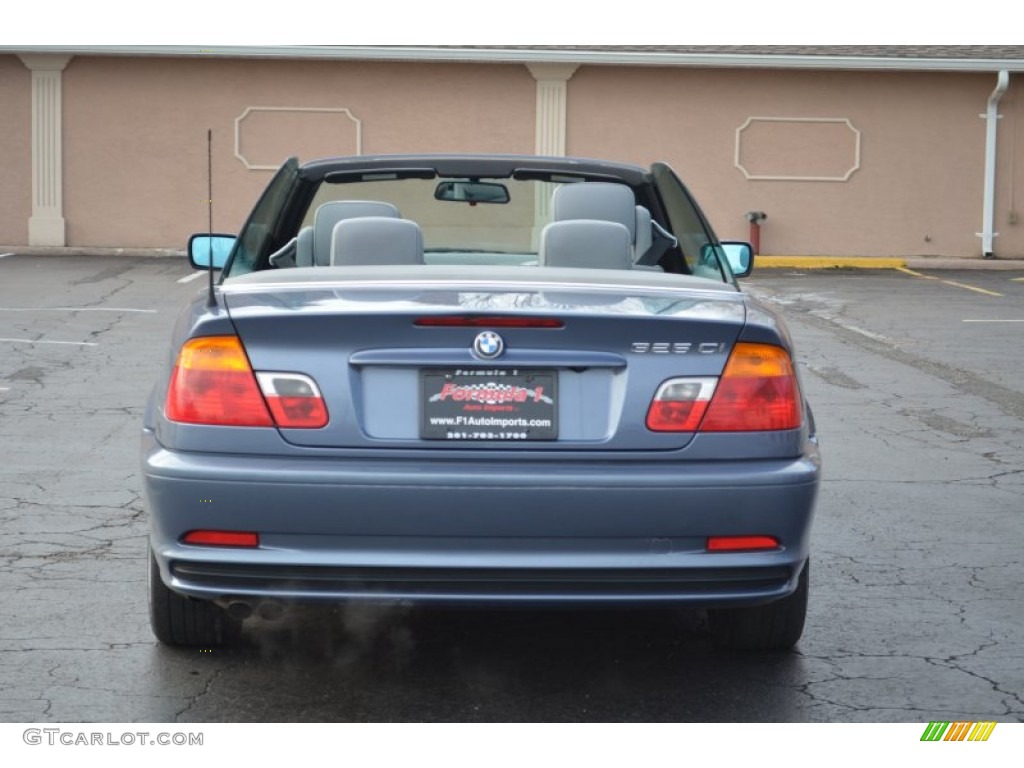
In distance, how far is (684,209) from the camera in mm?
5965

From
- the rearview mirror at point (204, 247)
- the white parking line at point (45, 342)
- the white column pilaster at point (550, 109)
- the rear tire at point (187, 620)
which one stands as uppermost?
the white column pilaster at point (550, 109)

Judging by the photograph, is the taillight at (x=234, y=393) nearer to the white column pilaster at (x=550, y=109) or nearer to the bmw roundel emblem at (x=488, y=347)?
the bmw roundel emblem at (x=488, y=347)

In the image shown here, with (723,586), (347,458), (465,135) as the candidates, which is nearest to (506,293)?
(347,458)

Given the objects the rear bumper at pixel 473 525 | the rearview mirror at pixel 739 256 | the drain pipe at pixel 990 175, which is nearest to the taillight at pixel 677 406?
the rear bumper at pixel 473 525

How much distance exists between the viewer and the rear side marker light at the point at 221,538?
4.17m

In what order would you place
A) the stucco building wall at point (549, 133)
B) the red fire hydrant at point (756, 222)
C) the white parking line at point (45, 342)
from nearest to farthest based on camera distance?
the white parking line at point (45, 342) < the red fire hydrant at point (756, 222) < the stucco building wall at point (549, 133)

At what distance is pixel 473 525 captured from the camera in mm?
4129

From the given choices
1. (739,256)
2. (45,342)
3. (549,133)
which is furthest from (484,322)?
(549,133)

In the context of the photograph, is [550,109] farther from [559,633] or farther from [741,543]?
[741,543]

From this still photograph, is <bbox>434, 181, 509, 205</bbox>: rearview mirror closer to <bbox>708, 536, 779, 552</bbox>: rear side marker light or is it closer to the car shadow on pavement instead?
the car shadow on pavement

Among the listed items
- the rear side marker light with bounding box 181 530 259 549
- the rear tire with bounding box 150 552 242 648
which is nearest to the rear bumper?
the rear side marker light with bounding box 181 530 259 549

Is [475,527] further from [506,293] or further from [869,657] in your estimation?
[869,657]

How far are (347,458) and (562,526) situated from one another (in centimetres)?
56

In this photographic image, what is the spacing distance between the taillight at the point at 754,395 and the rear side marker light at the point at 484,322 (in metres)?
0.45
